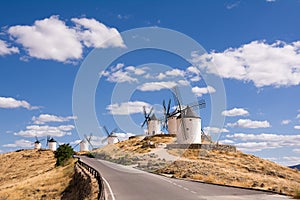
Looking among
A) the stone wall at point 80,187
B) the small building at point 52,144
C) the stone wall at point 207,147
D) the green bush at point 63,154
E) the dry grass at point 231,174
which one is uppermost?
the small building at point 52,144

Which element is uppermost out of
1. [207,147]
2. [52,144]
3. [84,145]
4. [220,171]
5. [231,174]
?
[84,145]

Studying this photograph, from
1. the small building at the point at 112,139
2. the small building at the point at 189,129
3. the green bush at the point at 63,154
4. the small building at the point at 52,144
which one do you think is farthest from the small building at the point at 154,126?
the small building at the point at 52,144

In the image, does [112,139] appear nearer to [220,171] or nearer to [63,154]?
[63,154]

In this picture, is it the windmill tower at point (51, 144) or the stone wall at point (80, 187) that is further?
the windmill tower at point (51, 144)

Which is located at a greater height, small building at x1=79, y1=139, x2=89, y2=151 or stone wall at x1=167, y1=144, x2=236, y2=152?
small building at x1=79, y1=139, x2=89, y2=151

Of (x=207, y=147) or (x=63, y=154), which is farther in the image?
(x=63, y=154)

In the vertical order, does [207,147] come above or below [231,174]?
above

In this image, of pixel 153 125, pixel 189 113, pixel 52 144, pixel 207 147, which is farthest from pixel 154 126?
pixel 52 144

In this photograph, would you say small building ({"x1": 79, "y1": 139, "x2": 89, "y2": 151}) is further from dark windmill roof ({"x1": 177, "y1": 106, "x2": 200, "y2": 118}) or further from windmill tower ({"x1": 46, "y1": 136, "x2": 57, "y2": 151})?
dark windmill roof ({"x1": 177, "y1": 106, "x2": 200, "y2": 118})

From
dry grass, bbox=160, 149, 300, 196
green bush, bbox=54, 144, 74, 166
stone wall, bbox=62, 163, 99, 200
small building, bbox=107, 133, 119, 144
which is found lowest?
stone wall, bbox=62, 163, 99, 200

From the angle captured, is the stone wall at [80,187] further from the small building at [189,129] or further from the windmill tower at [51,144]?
the windmill tower at [51,144]

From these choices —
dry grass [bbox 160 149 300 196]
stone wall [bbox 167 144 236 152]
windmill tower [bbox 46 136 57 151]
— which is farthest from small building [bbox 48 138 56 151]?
dry grass [bbox 160 149 300 196]

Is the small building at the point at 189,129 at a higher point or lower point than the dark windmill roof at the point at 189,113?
lower

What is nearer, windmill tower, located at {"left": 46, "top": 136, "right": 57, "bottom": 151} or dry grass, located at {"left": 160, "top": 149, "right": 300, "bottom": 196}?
dry grass, located at {"left": 160, "top": 149, "right": 300, "bottom": 196}
